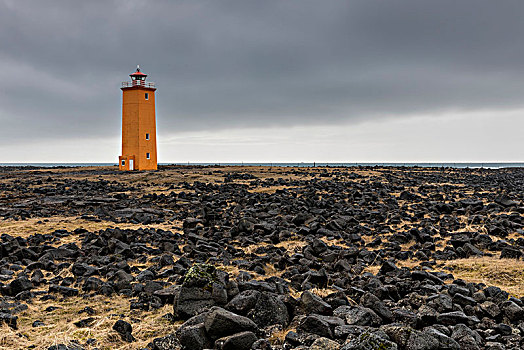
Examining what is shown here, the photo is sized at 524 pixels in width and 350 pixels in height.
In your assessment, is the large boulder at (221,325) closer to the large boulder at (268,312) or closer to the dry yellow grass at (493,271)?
the large boulder at (268,312)

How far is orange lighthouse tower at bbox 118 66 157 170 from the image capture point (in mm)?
52656

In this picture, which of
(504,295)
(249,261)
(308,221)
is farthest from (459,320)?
(308,221)

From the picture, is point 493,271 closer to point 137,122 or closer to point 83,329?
point 83,329

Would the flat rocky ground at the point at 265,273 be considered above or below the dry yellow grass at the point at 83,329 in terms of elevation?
above

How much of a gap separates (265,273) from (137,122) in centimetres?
4576

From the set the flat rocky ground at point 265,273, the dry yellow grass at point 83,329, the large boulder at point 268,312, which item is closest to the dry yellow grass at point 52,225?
the flat rocky ground at point 265,273

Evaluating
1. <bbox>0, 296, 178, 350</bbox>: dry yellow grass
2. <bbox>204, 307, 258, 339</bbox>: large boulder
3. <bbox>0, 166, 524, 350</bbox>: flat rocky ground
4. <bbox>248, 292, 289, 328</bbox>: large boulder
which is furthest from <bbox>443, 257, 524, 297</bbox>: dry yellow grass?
<bbox>0, 296, 178, 350</bbox>: dry yellow grass

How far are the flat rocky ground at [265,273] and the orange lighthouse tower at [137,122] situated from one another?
29.5 metres

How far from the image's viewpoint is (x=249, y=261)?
12.8 m

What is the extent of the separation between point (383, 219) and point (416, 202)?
5.16 m

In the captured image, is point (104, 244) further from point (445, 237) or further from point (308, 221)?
point (445, 237)

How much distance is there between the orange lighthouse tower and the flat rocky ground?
96.6ft

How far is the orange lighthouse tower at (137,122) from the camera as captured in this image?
173ft

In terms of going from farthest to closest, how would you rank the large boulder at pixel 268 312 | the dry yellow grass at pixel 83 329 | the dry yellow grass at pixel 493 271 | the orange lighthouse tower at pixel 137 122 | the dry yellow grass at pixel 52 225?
1. the orange lighthouse tower at pixel 137 122
2. the dry yellow grass at pixel 52 225
3. the dry yellow grass at pixel 493 271
4. the large boulder at pixel 268 312
5. the dry yellow grass at pixel 83 329
